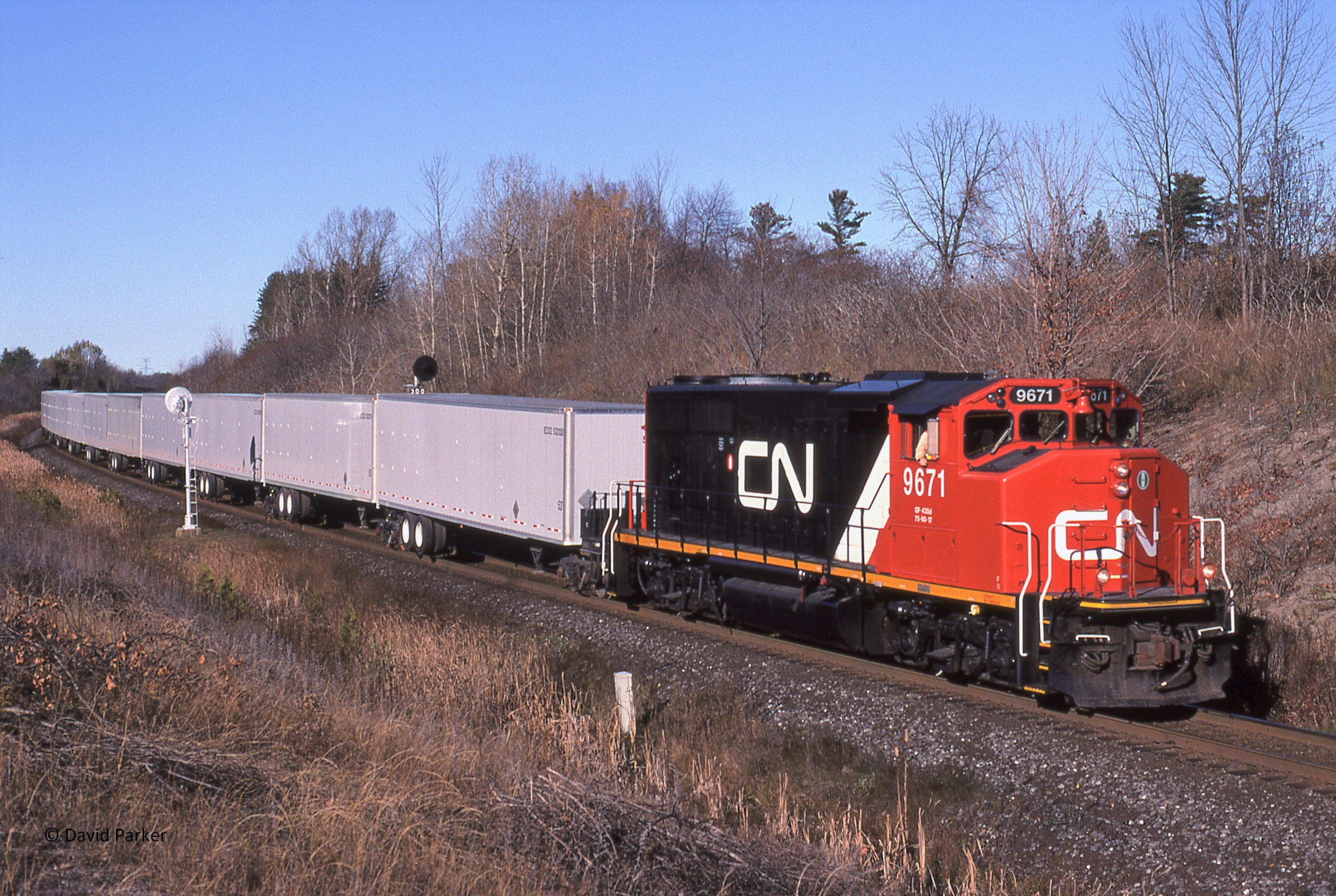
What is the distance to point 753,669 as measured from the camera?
45.8ft

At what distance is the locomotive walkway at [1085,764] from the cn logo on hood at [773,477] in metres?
2.03

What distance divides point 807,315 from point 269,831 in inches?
1272

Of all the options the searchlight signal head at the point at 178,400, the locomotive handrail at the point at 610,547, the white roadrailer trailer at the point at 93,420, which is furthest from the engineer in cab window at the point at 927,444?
the white roadrailer trailer at the point at 93,420

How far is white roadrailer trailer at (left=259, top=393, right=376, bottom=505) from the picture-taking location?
27.6 m

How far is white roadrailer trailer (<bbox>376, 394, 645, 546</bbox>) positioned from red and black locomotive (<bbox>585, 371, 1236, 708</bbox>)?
181 inches

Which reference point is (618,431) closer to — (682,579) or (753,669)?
(682,579)

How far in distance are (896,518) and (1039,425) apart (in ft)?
6.66

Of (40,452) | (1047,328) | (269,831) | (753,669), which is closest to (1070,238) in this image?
(1047,328)

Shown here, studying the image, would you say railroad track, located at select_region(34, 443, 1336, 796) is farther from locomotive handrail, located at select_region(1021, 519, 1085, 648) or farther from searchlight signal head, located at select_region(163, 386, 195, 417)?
searchlight signal head, located at select_region(163, 386, 195, 417)

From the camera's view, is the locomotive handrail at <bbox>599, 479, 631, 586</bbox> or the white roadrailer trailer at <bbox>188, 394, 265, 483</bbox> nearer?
the locomotive handrail at <bbox>599, 479, 631, 586</bbox>

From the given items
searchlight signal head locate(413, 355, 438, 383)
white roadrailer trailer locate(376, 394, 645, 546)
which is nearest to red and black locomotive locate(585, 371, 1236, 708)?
white roadrailer trailer locate(376, 394, 645, 546)

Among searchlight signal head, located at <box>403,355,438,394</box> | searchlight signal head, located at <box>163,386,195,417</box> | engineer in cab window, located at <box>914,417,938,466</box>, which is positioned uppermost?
searchlight signal head, located at <box>403,355,438,394</box>

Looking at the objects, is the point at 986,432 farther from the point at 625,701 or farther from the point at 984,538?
the point at 625,701

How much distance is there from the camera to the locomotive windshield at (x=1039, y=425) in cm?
1216
